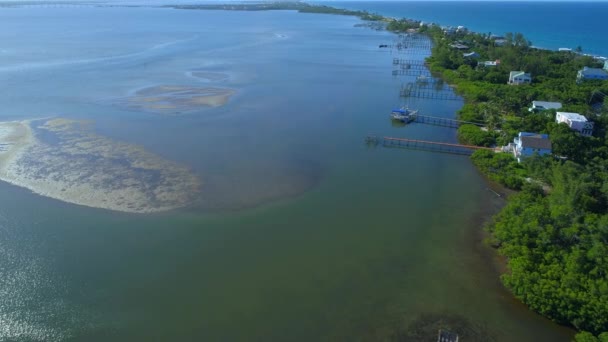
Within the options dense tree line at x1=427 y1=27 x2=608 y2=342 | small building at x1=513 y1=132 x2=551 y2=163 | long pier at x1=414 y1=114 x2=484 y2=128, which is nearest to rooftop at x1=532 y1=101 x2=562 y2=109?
dense tree line at x1=427 y1=27 x2=608 y2=342

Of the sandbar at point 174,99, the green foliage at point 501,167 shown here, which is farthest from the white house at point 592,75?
the sandbar at point 174,99

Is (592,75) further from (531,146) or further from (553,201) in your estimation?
(553,201)

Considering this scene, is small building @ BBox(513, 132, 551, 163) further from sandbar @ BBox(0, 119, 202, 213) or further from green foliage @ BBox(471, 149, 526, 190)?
sandbar @ BBox(0, 119, 202, 213)

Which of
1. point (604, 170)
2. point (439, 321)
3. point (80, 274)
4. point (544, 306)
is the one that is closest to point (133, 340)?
point (80, 274)

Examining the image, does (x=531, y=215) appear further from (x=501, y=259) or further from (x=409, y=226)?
(x=409, y=226)

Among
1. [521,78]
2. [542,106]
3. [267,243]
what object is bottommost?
[267,243]

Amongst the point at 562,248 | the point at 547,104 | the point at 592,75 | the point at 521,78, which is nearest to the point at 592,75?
the point at 592,75
